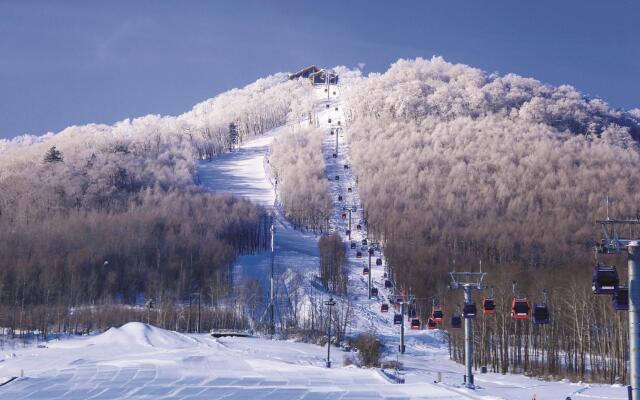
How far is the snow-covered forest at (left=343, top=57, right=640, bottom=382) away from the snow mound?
55.0 feet

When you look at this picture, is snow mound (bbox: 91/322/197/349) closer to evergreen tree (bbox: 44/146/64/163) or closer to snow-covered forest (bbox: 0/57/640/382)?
snow-covered forest (bbox: 0/57/640/382)

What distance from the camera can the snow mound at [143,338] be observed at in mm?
40188

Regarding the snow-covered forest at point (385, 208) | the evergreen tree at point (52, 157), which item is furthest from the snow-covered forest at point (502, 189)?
the evergreen tree at point (52, 157)

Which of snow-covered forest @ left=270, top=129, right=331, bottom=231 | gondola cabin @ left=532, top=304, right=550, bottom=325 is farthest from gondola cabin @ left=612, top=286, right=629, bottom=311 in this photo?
snow-covered forest @ left=270, top=129, right=331, bottom=231

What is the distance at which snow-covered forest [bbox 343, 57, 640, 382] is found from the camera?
42375mm

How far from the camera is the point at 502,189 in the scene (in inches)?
4200

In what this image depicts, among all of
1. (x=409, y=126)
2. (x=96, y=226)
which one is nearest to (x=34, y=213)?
(x=96, y=226)

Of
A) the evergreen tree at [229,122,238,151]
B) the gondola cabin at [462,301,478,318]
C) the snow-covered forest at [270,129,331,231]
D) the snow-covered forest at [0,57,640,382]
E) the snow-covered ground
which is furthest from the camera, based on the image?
the evergreen tree at [229,122,238,151]

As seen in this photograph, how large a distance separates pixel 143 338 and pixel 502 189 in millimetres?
75493

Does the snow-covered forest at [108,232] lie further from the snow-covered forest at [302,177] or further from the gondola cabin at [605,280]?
the gondola cabin at [605,280]

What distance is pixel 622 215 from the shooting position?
92062 mm

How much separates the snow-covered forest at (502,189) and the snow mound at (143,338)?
16765 mm

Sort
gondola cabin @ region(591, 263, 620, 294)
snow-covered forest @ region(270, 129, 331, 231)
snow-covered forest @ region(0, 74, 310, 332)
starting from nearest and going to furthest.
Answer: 1. gondola cabin @ region(591, 263, 620, 294)
2. snow-covered forest @ region(0, 74, 310, 332)
3. snow-covered forest @ region(270, 129, 331, 231)

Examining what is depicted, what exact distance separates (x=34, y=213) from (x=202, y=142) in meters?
67.0
